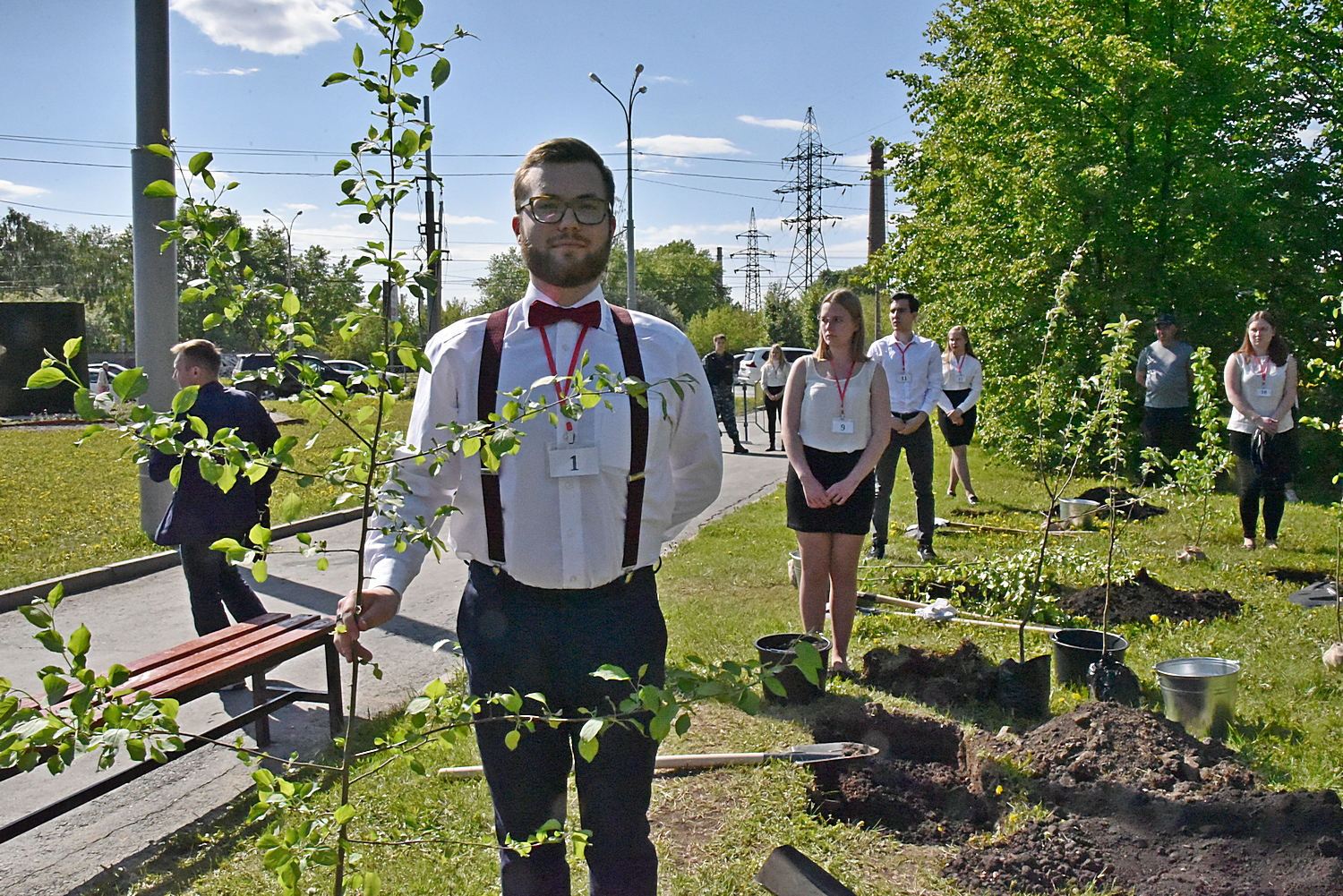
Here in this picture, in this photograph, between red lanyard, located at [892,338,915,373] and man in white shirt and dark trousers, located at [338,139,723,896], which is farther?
Result: red lanyard, located at [892,338,915,373]

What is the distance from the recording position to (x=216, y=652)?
4.44 meters

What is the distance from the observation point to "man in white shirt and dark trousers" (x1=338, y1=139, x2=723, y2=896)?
2.18m

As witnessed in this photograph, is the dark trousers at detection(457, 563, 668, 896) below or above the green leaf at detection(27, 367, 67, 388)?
below

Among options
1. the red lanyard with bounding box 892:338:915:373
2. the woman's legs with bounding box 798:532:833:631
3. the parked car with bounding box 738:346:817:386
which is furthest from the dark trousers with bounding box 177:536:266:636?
the parked car with bounding box 738:346:817:386

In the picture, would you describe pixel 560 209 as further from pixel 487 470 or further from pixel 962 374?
pixel 962 374

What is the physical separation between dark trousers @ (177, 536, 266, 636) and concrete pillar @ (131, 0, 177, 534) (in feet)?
8.79

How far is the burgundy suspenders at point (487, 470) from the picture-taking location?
220 cm

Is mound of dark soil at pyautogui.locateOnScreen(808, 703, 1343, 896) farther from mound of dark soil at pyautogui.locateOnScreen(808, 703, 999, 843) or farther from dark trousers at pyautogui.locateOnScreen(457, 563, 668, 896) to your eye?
dark trousers at pyautogui.locateOnScreen(457, 563, 668, 896)

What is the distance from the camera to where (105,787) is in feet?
12.2

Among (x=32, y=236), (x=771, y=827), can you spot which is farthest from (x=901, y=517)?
(x=32, y=236)

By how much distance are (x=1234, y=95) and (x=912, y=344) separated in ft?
25.1

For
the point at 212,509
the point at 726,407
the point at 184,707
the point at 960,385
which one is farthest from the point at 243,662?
the point at 726,407

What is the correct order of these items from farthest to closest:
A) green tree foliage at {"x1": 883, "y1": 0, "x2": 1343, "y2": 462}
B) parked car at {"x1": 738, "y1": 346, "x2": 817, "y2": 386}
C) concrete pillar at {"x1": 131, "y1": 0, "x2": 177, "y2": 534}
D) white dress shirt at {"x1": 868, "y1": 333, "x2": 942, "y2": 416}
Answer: parked car at {"x1": 738, "y1": 346, "x2": 817, "y2": 386} → green tree foliage at {"x1": 883, "y1": 0, "x2": 1343, "y2": 462} → concrete pillar at {"x1": 131, "y1": 0, "x2": 177, "y2": 534} → white dress shirt at {"x1": 868, "y1": 333, "x2": 942, "y2": 416}

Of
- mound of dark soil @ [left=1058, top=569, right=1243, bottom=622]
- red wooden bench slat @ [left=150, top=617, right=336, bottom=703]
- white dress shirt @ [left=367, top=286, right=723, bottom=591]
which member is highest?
white dress shirt @ [left=367, top=286, right=723, bottom=591]
